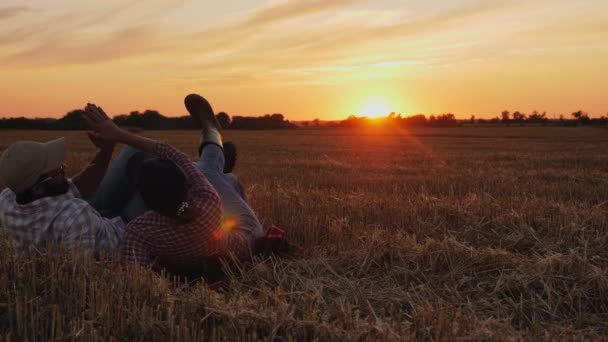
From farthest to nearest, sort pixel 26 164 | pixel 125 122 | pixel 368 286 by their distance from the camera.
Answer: pixel 125 122
pixel 368 286
pixel 26 164

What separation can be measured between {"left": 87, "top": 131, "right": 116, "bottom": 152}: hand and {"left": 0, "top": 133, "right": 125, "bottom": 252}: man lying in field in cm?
35

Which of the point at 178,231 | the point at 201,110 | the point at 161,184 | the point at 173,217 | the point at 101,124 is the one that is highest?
the point at 201,110

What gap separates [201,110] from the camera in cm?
523

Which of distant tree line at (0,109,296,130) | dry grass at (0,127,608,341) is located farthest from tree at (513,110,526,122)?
dry grass at (0,127,608,341)

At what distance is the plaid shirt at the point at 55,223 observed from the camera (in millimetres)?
3684

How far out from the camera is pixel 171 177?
11.0ft

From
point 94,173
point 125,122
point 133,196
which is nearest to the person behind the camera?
point 133,196

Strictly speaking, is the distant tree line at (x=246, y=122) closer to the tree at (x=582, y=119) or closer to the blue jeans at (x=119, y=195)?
the tree at (x=582, y=119)

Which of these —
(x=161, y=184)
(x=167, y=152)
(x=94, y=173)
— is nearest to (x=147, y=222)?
(x=167, y=152)

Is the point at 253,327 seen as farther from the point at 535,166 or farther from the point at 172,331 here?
the point at 535,166

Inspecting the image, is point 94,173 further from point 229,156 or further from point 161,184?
point 161,184

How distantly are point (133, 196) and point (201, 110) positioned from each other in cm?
109

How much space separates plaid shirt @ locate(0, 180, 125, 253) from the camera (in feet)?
12.1

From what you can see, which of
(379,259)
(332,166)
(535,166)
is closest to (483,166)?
(535,166)
